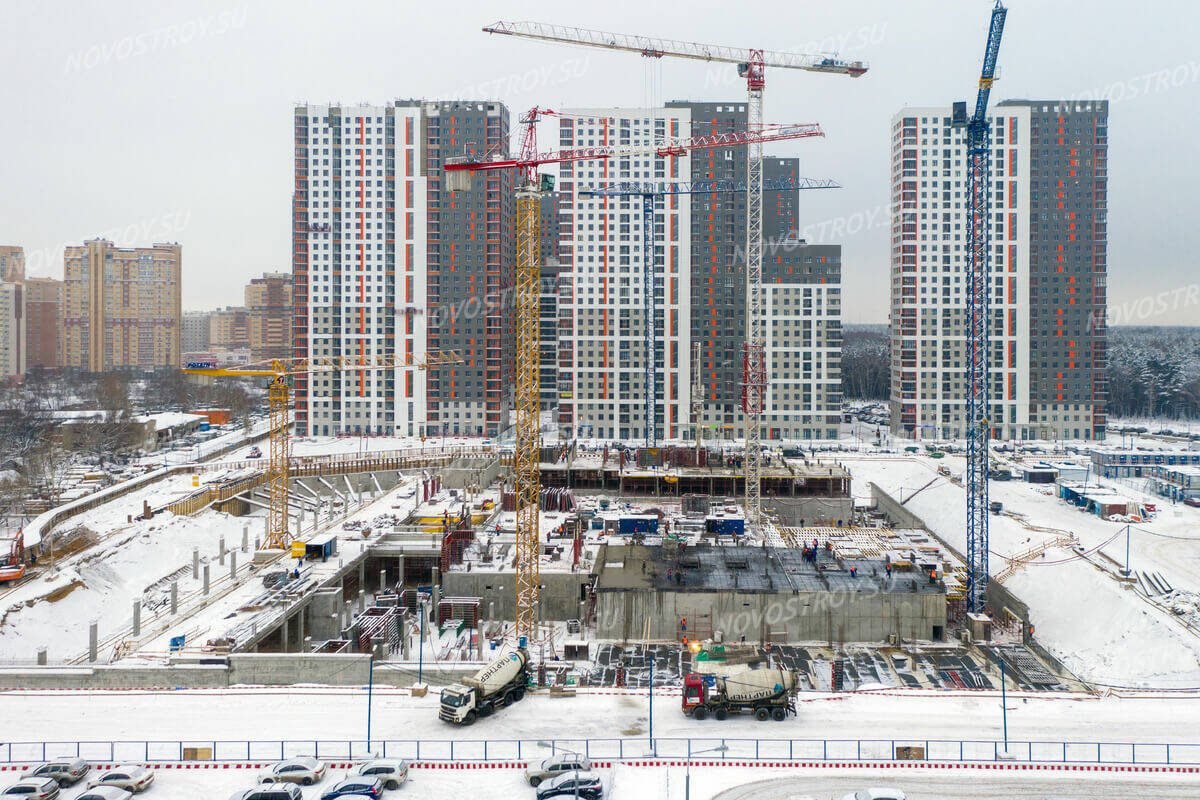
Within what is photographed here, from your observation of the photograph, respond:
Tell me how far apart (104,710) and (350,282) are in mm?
66938

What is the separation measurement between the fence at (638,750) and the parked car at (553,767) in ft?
2.86

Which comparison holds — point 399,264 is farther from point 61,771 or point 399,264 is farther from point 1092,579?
→ point 61,771

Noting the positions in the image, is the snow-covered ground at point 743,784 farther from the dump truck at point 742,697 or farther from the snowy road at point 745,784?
the dump truck at point 742,697

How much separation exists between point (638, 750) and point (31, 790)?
13685 millimetres

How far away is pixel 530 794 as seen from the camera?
64.7 ft

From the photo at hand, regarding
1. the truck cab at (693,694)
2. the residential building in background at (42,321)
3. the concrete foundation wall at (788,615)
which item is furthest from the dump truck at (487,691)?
the residential building in background at (42,321)

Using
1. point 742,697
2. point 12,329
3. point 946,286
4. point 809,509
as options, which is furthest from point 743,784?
point 12,329

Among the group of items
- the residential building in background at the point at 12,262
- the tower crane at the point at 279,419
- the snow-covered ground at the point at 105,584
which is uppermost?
the residential building in background at the point at 12,262

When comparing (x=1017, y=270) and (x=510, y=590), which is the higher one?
(x=1017, y=270)

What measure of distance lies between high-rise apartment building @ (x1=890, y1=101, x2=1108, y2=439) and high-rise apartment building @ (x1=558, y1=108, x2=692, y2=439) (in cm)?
2334

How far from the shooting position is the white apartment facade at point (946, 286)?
283 feet

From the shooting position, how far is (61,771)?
19.9 metres

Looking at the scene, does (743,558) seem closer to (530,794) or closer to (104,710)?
(530,794)

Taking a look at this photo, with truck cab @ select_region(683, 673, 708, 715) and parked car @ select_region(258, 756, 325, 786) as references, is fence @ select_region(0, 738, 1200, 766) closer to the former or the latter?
parked car @ select_region(258, 756, 325, 786)
